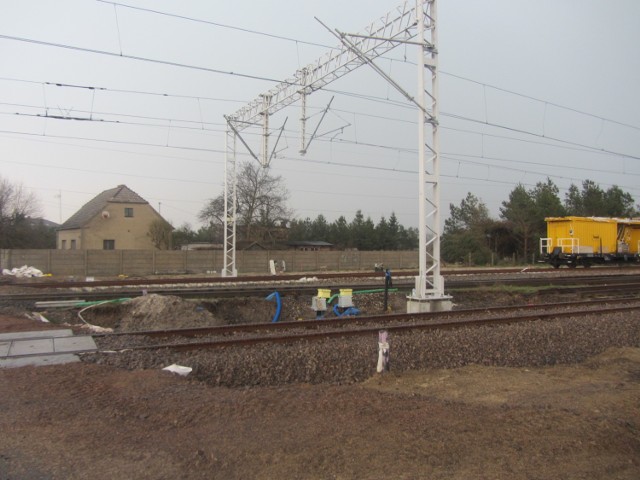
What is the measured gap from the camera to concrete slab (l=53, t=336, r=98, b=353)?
28.6 feet

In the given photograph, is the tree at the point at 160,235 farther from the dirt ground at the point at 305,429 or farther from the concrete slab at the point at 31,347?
the dirt ground at the point at 305,429

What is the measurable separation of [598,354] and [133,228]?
169 feet

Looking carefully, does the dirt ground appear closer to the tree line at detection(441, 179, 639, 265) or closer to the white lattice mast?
the white lattice mast

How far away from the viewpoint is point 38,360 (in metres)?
7.89

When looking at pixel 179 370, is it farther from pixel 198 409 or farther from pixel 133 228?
pixel 133 228

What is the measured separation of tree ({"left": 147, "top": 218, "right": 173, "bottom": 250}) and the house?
547 mm

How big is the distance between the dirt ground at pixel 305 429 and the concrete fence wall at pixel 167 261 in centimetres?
2955

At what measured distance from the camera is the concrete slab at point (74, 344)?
872 centimetres

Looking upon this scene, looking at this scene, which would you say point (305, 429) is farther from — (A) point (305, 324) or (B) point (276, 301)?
(B) point (276, 301)

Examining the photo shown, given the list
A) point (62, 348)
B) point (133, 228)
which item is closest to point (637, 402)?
point (62, 348)

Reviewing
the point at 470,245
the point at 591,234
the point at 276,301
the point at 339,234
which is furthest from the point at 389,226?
the point at 276,301

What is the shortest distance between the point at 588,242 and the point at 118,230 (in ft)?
142

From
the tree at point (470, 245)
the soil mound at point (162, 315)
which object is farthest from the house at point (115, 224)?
the soil mound at point (162, 315)

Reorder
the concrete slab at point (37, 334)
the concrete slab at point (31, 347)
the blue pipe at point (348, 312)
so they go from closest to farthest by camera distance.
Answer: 1. the concrete slab at point (31, 347)
2. the concrete slab at point (37, 334)
3. the blue pipe at point (348, 312)
